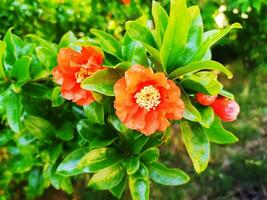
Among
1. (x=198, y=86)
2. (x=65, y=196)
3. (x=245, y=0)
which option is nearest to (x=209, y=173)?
(x=65, y=196)

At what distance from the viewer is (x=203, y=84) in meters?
1.85

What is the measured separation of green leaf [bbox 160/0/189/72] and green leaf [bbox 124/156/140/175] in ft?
1.48

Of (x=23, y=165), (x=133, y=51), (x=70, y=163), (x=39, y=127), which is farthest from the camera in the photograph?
(x=23, y=165)

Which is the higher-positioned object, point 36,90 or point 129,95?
point 129,95

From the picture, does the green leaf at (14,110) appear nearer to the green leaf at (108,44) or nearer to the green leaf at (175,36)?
the green leaf at (108,44)

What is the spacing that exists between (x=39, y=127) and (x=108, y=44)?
0.73 metres

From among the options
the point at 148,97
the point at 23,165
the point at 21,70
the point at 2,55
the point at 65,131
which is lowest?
the point at 23,165

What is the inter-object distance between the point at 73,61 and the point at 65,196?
1843mm

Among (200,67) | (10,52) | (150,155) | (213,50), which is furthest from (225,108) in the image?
(213,50)

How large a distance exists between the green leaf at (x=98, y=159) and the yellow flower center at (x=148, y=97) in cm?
47

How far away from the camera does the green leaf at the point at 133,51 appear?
6.26 ft

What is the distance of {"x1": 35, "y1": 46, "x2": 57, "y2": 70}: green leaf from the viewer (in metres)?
2.27

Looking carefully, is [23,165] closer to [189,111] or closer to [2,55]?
[2,55]

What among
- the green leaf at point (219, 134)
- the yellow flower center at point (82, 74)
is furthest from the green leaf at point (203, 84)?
the yellow flower center at point (82, 74)
